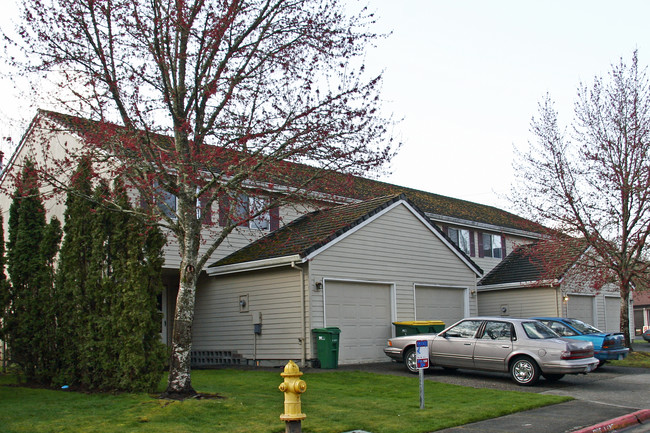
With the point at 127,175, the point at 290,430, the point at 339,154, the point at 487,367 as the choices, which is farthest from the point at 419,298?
the point at 290,430

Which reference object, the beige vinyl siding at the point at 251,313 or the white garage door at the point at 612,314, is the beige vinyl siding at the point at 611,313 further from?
the beige vinyl siding at the point at 251,313

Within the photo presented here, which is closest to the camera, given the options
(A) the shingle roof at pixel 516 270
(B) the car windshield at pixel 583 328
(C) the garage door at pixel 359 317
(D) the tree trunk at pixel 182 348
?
A: (D) the tree trunk at pixel 182 348

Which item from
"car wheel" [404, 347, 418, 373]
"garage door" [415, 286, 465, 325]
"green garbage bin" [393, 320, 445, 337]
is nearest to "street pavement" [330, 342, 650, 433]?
"car wheel" [404, 347, 418, 373]

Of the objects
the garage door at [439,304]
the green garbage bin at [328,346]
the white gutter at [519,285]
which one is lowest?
the green garbage bin at [328,346]

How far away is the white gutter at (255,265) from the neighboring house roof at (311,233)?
3.5 inches

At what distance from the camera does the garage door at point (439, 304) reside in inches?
810

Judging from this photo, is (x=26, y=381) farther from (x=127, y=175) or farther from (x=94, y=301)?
(x=127, y=175)

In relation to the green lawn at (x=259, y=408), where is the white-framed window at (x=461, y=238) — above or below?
above

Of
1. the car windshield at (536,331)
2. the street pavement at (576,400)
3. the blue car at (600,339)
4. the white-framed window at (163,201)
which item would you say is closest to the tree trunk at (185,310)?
the white-framed window at (163,201)

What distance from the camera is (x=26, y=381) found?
47.6ft

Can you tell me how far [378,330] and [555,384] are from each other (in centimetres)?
589

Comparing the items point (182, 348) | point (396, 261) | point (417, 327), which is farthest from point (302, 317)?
point (182, 348)

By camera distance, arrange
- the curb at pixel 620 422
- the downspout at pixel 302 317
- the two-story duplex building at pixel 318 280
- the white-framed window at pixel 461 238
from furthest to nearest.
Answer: the white-framed window at pixel 461 238 < the two-story duplex building at pixel 318 280 < the downspout at pixel 302 317 < the curb at pixel 620 422

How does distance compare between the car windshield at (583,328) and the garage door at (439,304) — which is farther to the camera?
the garage door at (439,304)
